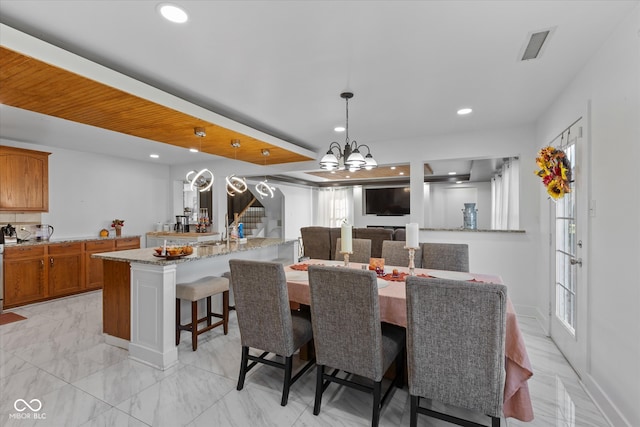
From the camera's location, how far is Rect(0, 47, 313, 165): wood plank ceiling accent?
205cm

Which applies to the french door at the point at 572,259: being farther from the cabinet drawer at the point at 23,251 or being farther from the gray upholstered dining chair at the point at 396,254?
the cabinet drawer at the point at 23,251

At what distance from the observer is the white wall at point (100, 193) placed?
5133 mm

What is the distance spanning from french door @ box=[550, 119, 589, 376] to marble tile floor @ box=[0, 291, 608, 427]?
0.75 ft

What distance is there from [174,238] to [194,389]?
13.8ft

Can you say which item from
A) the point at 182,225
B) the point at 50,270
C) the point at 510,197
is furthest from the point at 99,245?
the point at 510,197

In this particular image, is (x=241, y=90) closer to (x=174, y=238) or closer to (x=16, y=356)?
(x=16, y=356)

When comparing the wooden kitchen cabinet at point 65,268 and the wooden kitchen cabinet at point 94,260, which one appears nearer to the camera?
the wooden kitchen cabinet at point 65,268

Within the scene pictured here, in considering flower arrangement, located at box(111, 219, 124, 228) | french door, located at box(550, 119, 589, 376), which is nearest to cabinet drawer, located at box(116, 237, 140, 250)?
flower arrangement, located at box(111, 219, 124, 228)

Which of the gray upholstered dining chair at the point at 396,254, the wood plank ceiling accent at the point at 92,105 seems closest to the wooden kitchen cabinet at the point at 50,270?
the wood plank ceiling accent at the point at 92,105

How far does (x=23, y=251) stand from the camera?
4281 millimetres

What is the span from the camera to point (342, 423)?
1.93m

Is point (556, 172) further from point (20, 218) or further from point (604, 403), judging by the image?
point (20, 218)

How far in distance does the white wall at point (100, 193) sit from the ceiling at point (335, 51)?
1756mm

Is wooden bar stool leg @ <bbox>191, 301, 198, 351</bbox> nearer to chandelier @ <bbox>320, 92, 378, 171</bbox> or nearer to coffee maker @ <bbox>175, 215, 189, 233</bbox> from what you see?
chandelier @ <bbox>320, 92, 378, 171</bbox>
